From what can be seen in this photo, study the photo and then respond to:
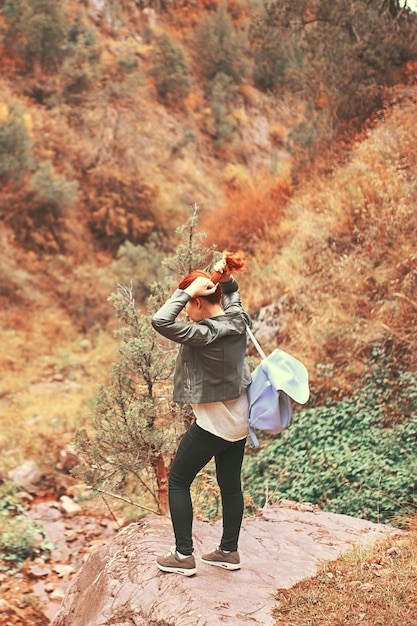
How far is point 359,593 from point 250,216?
7.44 m

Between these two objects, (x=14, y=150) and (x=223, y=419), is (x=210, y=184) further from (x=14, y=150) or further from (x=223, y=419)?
(x=223, y=419)

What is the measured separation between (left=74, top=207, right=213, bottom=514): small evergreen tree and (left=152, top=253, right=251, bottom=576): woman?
0.93 meters

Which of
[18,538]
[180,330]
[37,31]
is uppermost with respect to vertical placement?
[37,31]

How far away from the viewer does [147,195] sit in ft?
41.0

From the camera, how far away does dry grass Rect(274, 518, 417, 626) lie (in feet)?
9.22

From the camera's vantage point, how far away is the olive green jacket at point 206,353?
10.00 ft

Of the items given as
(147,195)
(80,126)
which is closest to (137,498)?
(147,195)

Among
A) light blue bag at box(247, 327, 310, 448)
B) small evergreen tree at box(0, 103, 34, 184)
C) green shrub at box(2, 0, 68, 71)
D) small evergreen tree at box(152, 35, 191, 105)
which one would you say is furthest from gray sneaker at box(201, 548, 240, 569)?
small evergreen tree at box(152, 35, 191, 105)

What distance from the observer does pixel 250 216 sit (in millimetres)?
9891

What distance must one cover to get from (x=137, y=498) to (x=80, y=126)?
9.08 meters

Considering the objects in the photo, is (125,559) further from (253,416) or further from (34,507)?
(34,507)

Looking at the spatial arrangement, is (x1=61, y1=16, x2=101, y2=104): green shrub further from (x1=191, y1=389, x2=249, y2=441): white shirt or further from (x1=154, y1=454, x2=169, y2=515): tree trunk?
(x1=191, y1=389, x2=249, y2=441): white shirt

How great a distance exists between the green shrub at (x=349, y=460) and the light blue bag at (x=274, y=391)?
1.90 metres

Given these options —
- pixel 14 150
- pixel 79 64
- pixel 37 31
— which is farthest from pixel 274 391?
pixel 37 31
